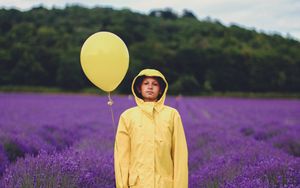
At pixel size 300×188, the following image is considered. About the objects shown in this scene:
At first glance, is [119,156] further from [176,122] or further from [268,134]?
[268,134]

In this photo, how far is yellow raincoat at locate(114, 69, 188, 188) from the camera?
2.60 metres

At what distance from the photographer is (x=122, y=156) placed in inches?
105

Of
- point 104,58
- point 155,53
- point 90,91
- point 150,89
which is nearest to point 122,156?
point 150,89

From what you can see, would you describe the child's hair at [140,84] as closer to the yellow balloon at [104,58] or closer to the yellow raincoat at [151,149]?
the yellow raincoat at [151,149]

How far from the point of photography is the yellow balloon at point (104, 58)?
3.00 m

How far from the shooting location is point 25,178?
9.54 feet

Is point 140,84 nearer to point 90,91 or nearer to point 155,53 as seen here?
point 90,91

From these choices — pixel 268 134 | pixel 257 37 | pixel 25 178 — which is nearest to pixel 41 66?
pixel 257 37

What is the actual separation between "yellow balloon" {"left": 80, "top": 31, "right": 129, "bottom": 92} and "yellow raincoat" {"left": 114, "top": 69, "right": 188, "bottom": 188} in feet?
1.24

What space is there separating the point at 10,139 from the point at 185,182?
11.6 ft

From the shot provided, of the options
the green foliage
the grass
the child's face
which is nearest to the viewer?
the child's face

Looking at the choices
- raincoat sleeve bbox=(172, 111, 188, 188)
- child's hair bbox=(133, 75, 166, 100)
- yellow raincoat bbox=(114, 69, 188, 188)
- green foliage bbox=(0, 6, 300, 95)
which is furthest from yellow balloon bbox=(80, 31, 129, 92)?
green foliage bbox=(0, 6, 300, 95)

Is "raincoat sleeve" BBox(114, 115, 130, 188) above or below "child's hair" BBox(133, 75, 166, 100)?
below

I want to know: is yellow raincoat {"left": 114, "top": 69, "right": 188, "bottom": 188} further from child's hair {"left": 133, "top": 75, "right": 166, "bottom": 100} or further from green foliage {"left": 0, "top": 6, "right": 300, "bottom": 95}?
green foliage {"left": 0, "top": 6, "right": 300, "bottom": 95}
